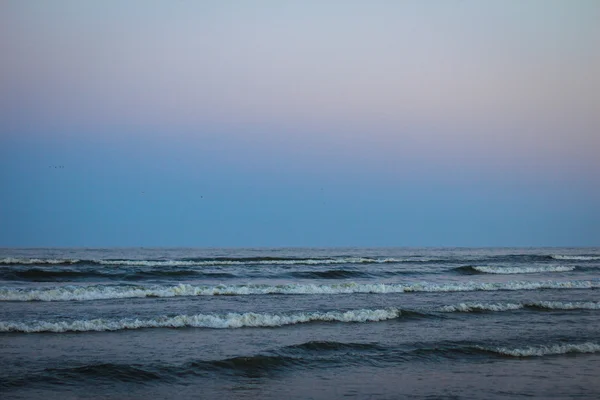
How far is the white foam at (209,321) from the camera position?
1506 centimetres

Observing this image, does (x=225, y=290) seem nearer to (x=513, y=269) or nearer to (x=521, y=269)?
(x=513, y=269)

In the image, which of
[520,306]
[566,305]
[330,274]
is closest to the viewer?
[520,306]

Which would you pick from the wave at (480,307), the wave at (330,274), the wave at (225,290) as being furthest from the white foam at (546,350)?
the wave at (330,274)

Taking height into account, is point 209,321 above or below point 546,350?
above

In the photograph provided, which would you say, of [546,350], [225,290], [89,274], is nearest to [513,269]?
[225,290]

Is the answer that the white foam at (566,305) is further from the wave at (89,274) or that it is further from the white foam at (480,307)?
the wave at (89,274)

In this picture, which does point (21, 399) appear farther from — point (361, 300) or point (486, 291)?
point (486, 291)

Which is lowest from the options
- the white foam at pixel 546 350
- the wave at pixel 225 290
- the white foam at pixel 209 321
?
the white foam at pixel 546 350

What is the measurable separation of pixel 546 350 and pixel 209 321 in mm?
8440

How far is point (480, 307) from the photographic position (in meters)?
19.8

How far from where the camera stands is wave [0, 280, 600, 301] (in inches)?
834

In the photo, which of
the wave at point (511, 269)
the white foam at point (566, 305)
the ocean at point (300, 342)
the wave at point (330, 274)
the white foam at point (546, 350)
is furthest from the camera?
the wave at point (511, 269)

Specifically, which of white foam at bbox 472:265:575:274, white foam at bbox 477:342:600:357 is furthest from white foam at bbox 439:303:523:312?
white foam at bbox 472:265:575:274

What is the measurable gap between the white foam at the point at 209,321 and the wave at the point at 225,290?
601cm
